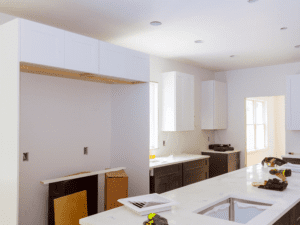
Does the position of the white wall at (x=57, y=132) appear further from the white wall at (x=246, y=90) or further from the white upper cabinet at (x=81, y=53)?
the white wall at (x=246, y=90)

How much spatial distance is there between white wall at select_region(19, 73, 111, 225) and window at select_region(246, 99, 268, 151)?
4534mm

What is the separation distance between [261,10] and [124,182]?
263cm

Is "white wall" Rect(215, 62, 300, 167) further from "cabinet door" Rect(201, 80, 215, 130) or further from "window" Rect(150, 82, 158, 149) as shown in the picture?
"window" Rect(150, 82, 158, 149)

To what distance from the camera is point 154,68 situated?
16.5 ft

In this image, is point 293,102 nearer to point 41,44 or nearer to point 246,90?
point 246,90

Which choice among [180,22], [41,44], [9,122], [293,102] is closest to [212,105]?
[293,102]

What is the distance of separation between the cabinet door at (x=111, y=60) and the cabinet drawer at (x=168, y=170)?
158 cm

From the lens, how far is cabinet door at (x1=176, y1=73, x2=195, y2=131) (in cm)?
506

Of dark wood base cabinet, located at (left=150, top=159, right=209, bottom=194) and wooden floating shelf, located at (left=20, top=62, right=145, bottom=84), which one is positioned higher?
wooden floating shelf, located at (left=20, top=62, right=145, bottom=84)

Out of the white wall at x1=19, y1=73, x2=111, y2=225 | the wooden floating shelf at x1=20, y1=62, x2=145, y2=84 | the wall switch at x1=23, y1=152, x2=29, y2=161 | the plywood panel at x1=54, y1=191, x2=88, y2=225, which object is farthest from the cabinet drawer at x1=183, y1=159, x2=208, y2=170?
the wall switch at x1=23, y1=152, x2=29, y2=161

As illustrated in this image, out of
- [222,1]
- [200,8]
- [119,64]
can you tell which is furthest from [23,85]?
[222,1]

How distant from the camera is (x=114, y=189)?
359 cm

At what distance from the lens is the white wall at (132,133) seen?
3.72 m

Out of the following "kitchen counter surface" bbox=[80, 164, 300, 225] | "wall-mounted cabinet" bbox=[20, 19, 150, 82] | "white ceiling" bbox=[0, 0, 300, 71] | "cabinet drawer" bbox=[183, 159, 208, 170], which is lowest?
"cabinet drawer" bbox=[183, 159, 208, 170]
